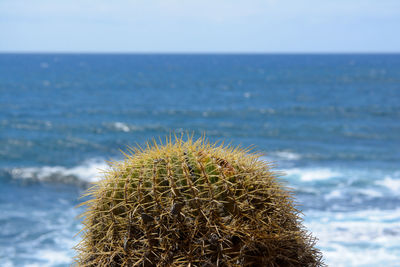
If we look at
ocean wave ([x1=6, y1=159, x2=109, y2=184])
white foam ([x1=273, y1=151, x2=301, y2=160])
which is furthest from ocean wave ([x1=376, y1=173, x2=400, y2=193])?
ocean wave ([x1=6, y1=159, x2=109, y2=184])

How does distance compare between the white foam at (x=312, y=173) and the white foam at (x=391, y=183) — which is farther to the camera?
the white foam at (x=312, y=173)

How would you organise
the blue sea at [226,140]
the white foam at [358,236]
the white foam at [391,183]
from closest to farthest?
the white foam at [358,236] → the blue sea at [226,140] → the white foam at [391,183]

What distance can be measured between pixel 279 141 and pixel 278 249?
27930 millimetres

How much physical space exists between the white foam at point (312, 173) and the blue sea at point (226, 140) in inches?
1.9

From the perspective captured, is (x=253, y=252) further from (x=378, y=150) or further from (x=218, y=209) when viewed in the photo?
(x=378, y=150)

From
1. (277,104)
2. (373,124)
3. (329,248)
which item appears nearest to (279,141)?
(373,124)

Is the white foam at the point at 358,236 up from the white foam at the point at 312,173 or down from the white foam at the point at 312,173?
down

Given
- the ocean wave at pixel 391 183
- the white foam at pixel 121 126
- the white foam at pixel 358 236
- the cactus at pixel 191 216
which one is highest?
the white foam at pixel 121 126

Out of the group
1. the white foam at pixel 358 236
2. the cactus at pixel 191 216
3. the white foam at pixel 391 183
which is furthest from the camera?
the white foam at pixel 391 183

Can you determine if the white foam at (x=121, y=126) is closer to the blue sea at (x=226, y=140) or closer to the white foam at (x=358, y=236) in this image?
the blue sea at (x=226, y=140)

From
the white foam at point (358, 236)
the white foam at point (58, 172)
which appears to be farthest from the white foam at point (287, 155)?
the white foam at point (58, 172)

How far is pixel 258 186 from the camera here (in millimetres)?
3924

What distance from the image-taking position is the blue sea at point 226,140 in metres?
14.0

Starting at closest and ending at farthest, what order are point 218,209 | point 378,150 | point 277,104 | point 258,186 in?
point 218,209
point 258,186
point 378,150
point 277,104
